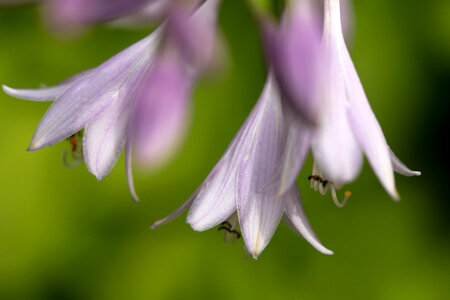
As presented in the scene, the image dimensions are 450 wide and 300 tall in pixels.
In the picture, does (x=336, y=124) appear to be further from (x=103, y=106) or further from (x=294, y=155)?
Answer: (x=103, y=106)

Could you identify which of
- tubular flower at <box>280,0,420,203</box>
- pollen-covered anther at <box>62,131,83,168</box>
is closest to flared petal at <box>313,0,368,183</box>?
tubular flower at <box>280,0,420,203</box>

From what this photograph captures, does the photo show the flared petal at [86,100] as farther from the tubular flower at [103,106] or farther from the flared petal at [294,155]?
the flared petal at [294,155]

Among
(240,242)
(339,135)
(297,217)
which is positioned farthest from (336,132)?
(240,242)

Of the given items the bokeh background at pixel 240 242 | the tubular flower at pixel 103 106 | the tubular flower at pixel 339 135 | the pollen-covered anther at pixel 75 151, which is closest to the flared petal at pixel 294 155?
the tubular flower at pixel 339 135

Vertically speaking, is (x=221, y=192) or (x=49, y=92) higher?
(x=49, y=92)

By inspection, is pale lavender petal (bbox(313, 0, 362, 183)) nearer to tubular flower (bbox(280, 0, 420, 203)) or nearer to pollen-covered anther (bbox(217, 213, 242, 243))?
tubular flower (bbox(280, 0, 420, 203))

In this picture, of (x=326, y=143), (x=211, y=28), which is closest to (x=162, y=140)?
(x=211, y=28)
